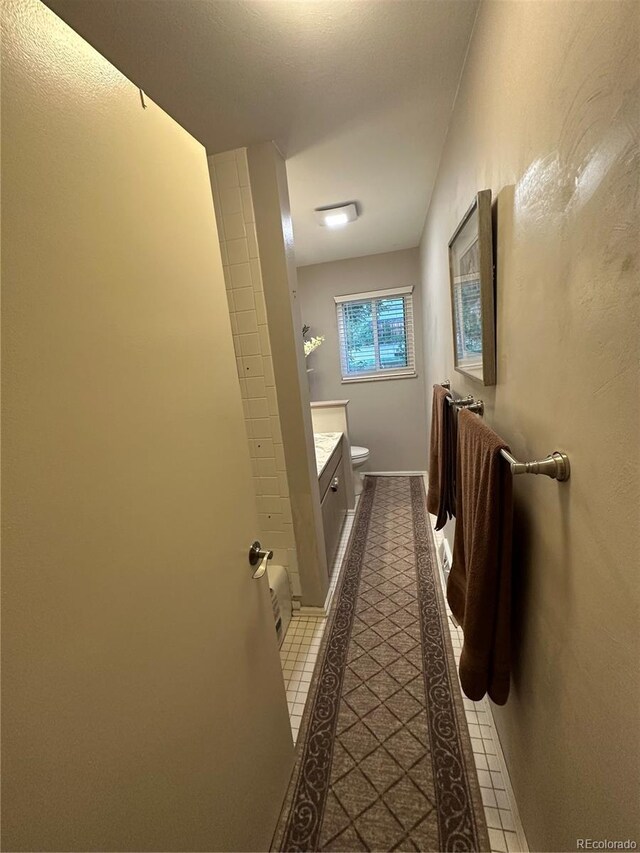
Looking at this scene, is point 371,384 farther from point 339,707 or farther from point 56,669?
point 56,669

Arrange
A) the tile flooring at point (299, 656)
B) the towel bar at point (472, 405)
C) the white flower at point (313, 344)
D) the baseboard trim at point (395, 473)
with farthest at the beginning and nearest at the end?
the baseboard trim at point (395, 473), the white flower at point (313, 344), the tile flooring at point (299, 656), the towel bar at point (472, 405)

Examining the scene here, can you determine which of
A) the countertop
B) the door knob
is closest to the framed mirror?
the door knob

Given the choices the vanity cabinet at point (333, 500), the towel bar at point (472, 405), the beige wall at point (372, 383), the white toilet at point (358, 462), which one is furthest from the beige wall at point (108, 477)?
the beige wall at point (372, 383)

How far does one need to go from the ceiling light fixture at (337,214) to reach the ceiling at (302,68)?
44 cm

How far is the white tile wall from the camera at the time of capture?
1.59 m

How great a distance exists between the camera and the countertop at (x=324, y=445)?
2304mm

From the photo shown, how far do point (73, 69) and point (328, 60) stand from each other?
0.99m

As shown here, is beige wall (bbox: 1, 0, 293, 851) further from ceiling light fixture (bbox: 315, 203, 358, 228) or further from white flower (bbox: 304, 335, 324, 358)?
white flower (bbox: 304, 335, 324, 358)

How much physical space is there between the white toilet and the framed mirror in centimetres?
211

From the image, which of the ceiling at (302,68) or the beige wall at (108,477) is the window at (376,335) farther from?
the beige wall at (108,477)

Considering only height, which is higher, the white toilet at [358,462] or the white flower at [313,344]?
the white flower at [313,344]

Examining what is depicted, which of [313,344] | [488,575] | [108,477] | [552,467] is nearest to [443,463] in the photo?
[488,575]

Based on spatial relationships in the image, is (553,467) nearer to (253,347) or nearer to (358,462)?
(253,347)

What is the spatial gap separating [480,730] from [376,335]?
3288mm
